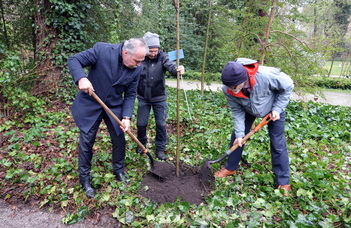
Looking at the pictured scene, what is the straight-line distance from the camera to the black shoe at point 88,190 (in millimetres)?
2564

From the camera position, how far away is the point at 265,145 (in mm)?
3768

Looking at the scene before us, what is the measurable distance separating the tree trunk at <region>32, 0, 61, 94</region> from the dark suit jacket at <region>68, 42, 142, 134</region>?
10.5 ft

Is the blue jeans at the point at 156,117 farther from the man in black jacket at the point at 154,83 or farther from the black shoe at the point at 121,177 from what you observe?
the black shoe at the point at 121,177

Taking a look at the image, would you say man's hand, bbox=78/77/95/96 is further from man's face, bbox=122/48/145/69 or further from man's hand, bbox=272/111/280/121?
man's hand, bbox=272/111/280/121

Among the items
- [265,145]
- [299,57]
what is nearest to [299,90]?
[299,57]

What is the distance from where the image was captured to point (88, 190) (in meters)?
2.59

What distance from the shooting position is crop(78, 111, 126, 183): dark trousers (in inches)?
97.2

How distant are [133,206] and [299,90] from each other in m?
4.26

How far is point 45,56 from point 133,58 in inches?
149

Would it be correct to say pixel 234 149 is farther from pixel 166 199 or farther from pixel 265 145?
pixel 265 145

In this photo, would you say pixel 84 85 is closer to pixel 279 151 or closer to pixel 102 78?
pixel 102 78

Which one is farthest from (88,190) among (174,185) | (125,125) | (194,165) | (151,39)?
(151,39)

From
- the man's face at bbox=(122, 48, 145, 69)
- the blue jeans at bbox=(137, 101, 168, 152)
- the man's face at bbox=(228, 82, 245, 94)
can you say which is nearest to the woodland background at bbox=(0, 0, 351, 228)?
the blue jeans at bbox=(137, 101, 168, 152)

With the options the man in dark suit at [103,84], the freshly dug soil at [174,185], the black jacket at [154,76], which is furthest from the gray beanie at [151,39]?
the freshly dug soil at [174,185]
